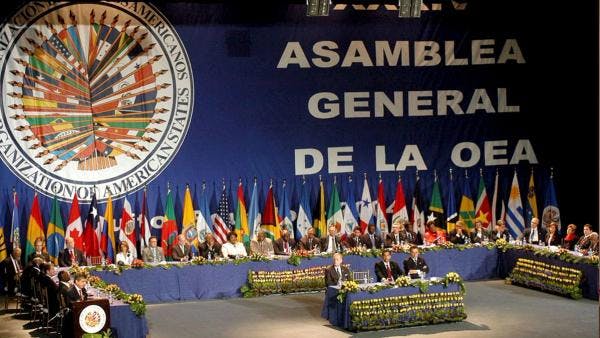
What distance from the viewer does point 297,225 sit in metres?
21.4

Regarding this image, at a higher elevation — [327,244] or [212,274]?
[327,244]

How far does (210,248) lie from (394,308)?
4.84 meters

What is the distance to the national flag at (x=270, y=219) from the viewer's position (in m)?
21.0

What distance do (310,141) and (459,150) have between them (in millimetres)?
3414

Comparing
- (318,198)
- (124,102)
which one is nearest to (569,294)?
(318,198)

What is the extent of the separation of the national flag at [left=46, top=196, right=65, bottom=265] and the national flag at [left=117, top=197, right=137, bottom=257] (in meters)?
1.17

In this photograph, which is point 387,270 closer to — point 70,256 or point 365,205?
point 365,205

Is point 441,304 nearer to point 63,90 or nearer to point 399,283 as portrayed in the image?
point 399,283

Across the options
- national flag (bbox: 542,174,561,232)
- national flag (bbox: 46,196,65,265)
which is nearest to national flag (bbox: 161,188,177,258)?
national flag (bbox: 46,196,65,265)

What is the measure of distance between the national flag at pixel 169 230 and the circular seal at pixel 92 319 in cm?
715

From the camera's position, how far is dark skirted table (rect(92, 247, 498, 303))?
17.7 m

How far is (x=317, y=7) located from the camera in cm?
1966

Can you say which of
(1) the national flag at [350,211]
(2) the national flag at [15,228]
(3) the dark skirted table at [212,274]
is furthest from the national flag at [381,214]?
(2) the national flag at [15,228]

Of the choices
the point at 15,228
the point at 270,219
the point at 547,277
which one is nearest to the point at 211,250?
the point at 270,219
